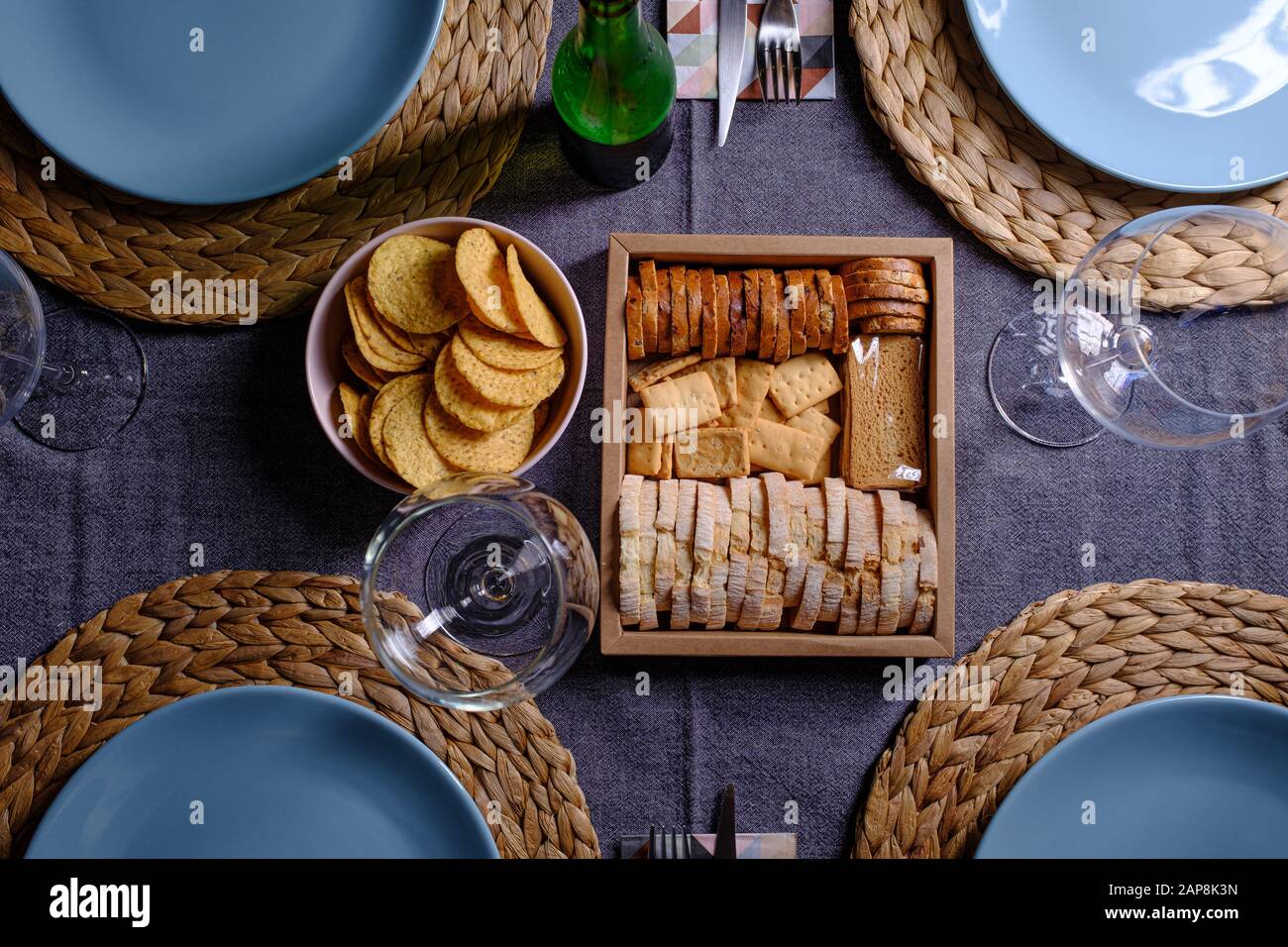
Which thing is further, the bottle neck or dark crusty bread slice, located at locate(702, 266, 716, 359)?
dark crusty bread slice, located at locate(702, 266, 716, 359)

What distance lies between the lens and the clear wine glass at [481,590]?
102 centimetres

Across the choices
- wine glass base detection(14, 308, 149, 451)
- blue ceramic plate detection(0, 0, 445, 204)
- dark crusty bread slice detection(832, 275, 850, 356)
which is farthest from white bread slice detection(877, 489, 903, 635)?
wine glass base detection(14, 308, 149, 451)

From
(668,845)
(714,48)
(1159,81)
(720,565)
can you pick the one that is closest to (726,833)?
(668,845)

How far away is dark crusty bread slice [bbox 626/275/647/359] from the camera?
1204 millimetres

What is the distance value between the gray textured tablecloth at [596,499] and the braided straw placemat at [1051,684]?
3cm

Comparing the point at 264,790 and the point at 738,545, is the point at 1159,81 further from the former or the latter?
the point at 264,790

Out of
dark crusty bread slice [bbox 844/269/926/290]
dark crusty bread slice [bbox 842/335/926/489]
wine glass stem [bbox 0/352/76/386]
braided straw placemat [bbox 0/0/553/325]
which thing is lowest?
dark crusty bread slice [bbox 842/335/926/489]

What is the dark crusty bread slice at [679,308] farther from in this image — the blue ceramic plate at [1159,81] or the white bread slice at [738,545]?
the blue ceramic plate at [1159,81]

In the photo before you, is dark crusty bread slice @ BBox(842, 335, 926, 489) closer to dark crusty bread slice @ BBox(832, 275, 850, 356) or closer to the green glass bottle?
dark crusty bread slice @ BBox(832, 275, 850, 356)

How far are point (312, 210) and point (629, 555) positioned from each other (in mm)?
629

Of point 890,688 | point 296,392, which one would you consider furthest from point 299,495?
point 890,688

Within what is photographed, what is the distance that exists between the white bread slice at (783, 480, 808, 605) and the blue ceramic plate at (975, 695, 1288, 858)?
0.38m

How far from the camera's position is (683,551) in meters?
1.20

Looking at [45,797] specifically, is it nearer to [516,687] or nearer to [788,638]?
[516,687]
